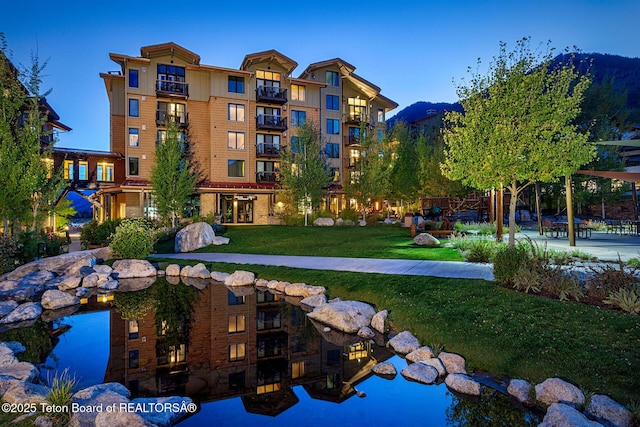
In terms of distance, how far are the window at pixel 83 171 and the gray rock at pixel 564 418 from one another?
3827 centimetres

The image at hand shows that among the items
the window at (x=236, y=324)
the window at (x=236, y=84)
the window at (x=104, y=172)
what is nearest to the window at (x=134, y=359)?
the window at (x=236, y=324)

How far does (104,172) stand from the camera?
34594mm

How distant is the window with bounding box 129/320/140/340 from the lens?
8.98 m

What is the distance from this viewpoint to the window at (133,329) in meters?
8.98

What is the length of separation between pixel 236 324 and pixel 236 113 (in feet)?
95.4

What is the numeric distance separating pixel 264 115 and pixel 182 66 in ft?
27.8

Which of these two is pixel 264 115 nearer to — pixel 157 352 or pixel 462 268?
pixel 462 268

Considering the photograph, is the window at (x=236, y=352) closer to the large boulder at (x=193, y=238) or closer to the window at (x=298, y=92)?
the large boulder at (x=193, y=238)

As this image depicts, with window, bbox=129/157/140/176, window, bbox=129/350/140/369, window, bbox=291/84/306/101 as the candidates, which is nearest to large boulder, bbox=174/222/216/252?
window, bbox=129/350/140/369

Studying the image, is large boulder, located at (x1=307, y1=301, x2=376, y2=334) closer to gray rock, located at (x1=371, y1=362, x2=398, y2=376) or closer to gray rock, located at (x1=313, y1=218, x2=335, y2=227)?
gray rock, located at (x1=371, y1=362, x2=398, y2=376)

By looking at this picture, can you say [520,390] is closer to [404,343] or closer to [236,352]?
[404,343]

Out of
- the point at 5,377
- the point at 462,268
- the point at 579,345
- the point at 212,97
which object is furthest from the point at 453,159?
the point at 212,97

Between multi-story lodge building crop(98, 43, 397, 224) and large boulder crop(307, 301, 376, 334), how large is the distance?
84.7 ft

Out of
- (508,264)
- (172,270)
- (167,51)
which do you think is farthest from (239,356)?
(167,51)
